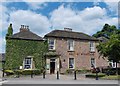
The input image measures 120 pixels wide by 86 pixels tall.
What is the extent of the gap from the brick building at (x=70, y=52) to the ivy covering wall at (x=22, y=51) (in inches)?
48.2

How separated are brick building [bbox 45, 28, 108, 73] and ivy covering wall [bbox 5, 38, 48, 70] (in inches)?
48.2

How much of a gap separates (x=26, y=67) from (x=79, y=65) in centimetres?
992

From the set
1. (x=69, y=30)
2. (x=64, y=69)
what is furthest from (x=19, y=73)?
(x=69, y=30)

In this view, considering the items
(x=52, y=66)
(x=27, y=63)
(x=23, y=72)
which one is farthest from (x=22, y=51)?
(x=52, y=66)

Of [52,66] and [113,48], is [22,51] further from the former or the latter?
[113,48]

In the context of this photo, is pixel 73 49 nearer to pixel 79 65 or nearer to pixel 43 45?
pixel 79 65

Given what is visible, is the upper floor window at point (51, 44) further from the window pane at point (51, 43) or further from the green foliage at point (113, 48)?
the green foliage at point (113, 48)

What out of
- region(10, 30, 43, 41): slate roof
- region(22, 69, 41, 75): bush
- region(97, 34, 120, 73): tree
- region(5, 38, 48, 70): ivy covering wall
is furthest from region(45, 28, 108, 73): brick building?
region(97, 34, 120, 73): tree

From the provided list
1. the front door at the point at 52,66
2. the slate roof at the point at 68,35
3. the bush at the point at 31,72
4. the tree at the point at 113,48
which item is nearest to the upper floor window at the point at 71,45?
the slate roof at the point at 68,35

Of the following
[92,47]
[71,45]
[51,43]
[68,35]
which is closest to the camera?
[51,43]

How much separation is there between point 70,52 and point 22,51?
869cm

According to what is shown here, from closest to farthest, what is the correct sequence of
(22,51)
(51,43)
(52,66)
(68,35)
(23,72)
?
(23,72) < (22,51) < (52,66) < (51,43) < (68,35)

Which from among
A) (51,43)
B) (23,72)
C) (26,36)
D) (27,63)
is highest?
(26,36)

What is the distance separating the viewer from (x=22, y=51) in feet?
122
